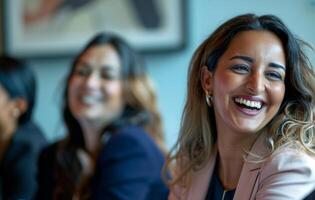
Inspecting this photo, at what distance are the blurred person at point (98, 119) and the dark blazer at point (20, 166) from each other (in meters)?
0.11

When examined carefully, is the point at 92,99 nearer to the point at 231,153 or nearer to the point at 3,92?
the point at 3,92

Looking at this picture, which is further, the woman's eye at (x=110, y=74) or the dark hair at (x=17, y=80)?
the dark hair at (x=17, y=80)

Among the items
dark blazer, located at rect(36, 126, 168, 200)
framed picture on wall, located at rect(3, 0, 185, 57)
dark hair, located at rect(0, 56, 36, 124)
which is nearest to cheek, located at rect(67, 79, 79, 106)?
dark blazer, located at rect(36, 126, 168, 200)

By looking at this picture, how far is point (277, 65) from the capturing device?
1.09m

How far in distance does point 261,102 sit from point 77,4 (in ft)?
5.48

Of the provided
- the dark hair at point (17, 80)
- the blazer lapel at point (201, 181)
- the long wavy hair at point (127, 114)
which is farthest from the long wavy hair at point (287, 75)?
the dark hair at point (17, 80)

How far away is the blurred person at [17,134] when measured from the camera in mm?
2080

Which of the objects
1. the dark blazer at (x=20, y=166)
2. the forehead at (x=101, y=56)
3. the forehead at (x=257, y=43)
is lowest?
the dark blazer at (x=20, y=166)

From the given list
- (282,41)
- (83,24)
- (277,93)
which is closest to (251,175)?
(277,93)

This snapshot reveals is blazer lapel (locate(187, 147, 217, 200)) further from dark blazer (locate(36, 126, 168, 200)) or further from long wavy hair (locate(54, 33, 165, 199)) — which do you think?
long wavy hair (locate(54, 33, 165, 199))

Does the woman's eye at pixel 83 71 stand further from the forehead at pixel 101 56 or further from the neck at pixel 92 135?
the neck at pixel 92 135

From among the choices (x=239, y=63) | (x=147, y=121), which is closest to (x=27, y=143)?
(x=147, y=121)

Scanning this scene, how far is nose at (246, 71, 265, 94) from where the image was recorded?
1.08m

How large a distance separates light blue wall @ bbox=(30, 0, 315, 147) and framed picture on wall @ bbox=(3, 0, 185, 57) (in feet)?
0.17
